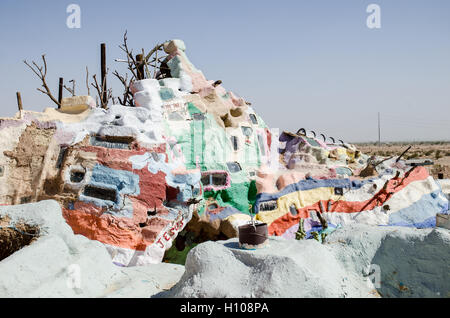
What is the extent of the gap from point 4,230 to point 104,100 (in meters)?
10.0

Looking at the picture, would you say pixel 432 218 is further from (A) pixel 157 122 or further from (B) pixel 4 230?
(B) pixel 4 230

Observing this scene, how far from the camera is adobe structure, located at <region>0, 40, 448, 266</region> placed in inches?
370

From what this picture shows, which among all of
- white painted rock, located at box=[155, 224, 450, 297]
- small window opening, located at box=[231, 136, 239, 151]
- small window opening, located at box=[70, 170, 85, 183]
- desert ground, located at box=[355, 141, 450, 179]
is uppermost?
small window opening, located at box=[231, 136, 239, 151]

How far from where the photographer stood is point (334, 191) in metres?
14.6

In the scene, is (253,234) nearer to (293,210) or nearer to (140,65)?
(293,210)

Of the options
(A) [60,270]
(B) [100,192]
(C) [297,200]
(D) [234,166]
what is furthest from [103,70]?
(A) [60,270]

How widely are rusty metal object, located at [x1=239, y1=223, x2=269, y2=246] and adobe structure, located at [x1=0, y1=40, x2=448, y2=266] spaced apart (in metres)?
3.07

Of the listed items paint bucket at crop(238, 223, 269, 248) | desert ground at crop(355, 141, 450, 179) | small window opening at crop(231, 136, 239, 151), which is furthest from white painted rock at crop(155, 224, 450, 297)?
desert ground at crop(355, 141, 450, 179)

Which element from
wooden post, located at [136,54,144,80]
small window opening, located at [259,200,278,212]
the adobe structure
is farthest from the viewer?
wooden post, located at [136,54,144,80]

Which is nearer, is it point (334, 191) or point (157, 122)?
point (157, 122)

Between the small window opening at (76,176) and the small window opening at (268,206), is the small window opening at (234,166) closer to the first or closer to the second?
the small window opening at (268,206)

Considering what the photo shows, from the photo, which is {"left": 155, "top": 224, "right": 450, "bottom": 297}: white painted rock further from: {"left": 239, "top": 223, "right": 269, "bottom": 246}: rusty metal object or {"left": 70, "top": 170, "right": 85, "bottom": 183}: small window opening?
{"left": 70, "top": 170, "right": 85, "bottom": 183}: small window opening
